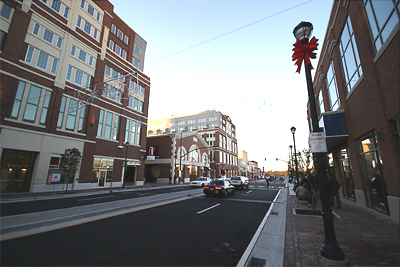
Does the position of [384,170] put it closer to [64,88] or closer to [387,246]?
[387,246]

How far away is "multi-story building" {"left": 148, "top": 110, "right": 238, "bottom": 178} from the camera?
65875 mm

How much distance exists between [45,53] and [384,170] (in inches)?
1162

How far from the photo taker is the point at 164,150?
135ft

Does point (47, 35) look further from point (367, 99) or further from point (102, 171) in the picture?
point (367, 99)

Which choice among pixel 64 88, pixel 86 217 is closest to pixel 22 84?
pixel 64 88

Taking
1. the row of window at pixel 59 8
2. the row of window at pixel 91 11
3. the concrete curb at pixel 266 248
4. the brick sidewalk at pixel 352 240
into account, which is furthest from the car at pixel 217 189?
the row of window at pixel 91 11

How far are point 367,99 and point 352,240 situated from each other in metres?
7.24

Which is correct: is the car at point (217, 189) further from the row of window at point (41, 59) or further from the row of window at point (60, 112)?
the row of window at point (41, 59)

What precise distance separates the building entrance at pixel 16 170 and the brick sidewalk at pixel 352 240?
2278cm

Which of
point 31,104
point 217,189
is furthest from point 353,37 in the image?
point 31,104

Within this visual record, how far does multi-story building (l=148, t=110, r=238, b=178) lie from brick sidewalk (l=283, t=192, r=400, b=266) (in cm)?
5222

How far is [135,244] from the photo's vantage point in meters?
5.16

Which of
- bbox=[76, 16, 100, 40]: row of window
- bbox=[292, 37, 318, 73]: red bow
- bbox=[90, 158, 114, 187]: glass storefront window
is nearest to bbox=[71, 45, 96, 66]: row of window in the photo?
bbox=[76, 16, 100, 40]: row of window

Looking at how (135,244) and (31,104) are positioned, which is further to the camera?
(31,104)
